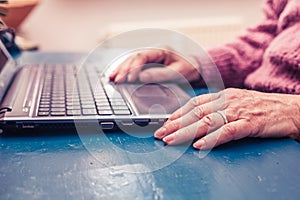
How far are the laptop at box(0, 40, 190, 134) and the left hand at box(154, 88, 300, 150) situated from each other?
0.04 m

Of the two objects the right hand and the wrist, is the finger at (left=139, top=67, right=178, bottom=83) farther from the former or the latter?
the wrist

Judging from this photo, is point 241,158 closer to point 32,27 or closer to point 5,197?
point 5,197

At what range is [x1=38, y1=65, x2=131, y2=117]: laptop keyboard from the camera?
0.57m

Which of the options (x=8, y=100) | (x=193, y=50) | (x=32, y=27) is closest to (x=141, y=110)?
(x=8, y=100)

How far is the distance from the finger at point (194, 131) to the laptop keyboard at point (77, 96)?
84 mm

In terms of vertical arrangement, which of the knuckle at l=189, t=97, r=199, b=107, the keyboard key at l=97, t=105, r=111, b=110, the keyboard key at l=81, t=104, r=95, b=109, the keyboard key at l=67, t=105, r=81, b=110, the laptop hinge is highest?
the laptop hinge

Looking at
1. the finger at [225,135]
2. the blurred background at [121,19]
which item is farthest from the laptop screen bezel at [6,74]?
the blurred background at [121,19]

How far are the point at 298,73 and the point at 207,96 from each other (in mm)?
216

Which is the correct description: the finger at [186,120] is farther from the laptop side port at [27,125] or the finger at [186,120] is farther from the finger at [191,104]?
the laptop side port at [27,125]

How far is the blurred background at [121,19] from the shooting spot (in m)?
1.75

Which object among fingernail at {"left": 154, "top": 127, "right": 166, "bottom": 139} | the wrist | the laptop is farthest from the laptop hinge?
the wrist

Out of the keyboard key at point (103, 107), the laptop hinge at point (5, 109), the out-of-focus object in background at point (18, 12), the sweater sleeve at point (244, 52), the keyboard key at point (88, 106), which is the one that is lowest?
the sweater sleeve at point (244, 52)

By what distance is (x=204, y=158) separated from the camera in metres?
0.49

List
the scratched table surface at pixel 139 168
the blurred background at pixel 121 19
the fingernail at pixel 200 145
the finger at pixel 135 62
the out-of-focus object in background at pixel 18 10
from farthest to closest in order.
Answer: the blurred background at pixel 121 19, the out-of-focus object in background at pixel 18 10, the finger at pixel 135 62, the fingernail at pixel 200 145, the scratched table surface at pixel 139 168
